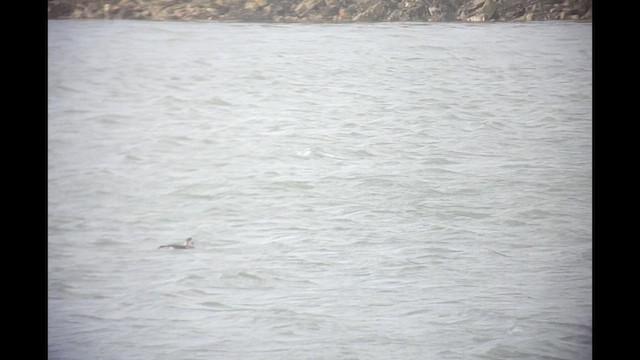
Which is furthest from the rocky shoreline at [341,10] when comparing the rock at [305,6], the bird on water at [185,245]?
the bird on water at [185,245]

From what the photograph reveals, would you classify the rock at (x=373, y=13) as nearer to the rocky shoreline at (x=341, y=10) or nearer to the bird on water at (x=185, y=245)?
the rocky shoreline at (x=341, y=10)

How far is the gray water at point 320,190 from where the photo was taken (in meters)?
3.26

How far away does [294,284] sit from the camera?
3414 mm

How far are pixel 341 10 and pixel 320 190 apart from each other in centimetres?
87

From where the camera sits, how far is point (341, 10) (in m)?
3.91

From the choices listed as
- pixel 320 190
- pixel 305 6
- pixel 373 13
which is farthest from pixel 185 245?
pixel 373 13

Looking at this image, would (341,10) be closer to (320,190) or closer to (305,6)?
(305,6)

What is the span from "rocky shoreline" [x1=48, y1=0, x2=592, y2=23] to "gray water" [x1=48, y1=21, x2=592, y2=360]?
0.05 m

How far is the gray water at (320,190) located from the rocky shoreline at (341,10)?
0.05 m

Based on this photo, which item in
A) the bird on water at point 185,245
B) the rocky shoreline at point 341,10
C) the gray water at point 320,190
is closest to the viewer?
the gray water at point 320,190

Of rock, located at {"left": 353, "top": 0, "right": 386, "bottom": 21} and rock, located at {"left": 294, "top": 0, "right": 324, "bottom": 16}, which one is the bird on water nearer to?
rock, located at {"left": 294, "top": 0, "right": 324, "bottom": 16}
